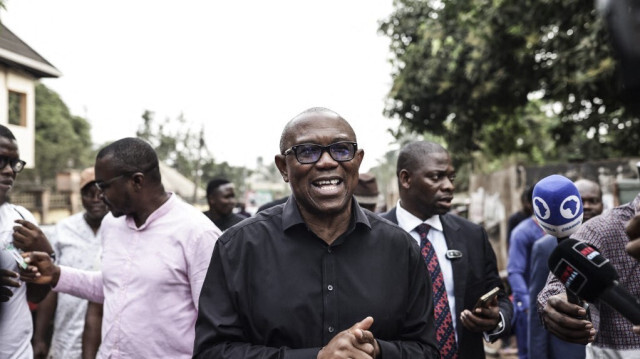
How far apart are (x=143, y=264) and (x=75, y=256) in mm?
2065

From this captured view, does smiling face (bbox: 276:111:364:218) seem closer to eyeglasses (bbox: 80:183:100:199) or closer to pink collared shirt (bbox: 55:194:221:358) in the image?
pink collared shirt (bbox: 55:194:221:358)

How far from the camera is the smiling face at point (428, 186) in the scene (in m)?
3.93

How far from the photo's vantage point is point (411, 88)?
672 inches

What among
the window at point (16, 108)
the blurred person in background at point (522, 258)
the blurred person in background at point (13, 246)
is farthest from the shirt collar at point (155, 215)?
the window at point (16, 108)

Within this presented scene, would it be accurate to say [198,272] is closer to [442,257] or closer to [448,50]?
[442,257]

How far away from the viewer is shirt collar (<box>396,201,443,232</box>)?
3.91m

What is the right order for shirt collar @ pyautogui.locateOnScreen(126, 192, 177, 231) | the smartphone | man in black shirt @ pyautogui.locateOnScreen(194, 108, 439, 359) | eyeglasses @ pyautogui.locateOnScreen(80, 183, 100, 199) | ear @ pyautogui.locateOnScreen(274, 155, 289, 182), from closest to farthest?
man in black shirt @ pyautogui.locateOnScreen(194, 108, 439, 359) → ear @ pyautogui.locateOnScreen(274, 155, 289, 182) → the smartphone → shirt collar @ pyautogui.locateOnScreen(126, 192, 177, 231) → eyeglasses @ pyautogui.locateOnScreen(80, 183, 100, 199)

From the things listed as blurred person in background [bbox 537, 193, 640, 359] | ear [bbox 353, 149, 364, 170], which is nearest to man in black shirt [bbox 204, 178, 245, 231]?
ear [bbox 353, 149, 364, 170]

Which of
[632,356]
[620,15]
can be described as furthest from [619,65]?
[632,356]

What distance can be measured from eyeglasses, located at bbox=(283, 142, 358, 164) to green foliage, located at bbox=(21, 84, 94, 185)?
148ft

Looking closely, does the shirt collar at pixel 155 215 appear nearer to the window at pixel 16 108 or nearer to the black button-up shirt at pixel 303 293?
the black button-up shirt at pixel 303 293

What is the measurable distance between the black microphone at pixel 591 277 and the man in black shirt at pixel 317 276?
26.7 inches

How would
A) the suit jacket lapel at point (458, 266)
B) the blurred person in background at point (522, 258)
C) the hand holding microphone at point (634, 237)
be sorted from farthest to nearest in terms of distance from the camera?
the blurred person in background at point (522, 258), the suit jacket lapel at point (458, 266), the hand holding microphone at point (634, 237)

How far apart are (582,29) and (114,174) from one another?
31.9 feet
